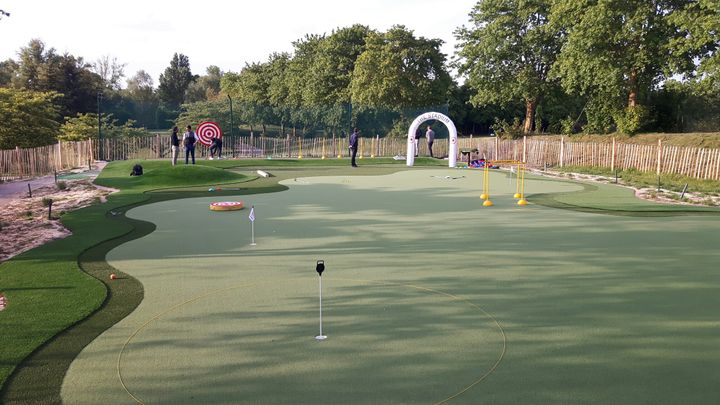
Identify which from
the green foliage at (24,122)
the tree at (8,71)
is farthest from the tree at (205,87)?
the green foliage at (24,122)

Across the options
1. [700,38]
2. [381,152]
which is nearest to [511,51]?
[381,152]

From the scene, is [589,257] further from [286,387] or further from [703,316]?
[286,387]

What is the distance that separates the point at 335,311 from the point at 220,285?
1.86m

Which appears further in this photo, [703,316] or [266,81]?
[266,81]

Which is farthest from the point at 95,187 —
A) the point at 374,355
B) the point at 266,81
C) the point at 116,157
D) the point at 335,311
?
the point at 266,81

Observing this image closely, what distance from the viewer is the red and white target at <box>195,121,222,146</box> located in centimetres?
3106

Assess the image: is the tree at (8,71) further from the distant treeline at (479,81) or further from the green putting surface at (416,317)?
the green putting surface at (416,317)

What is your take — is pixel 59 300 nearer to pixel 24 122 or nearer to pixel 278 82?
pixel 24 122

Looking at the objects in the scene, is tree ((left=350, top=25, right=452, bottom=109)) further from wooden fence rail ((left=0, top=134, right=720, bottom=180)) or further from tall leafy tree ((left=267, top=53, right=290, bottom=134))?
tall leafy tree ((left=267, top=53, right=290, bottom=134))

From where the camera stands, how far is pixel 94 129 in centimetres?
3888

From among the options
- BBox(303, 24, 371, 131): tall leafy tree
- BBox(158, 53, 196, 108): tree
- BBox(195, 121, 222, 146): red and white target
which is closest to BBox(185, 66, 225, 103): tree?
BBox(158, 53, 196, 108): tree

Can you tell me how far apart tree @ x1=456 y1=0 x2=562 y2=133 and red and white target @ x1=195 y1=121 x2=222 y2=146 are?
17676mm

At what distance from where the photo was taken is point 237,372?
433 cm

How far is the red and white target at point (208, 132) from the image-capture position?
31061 mm
